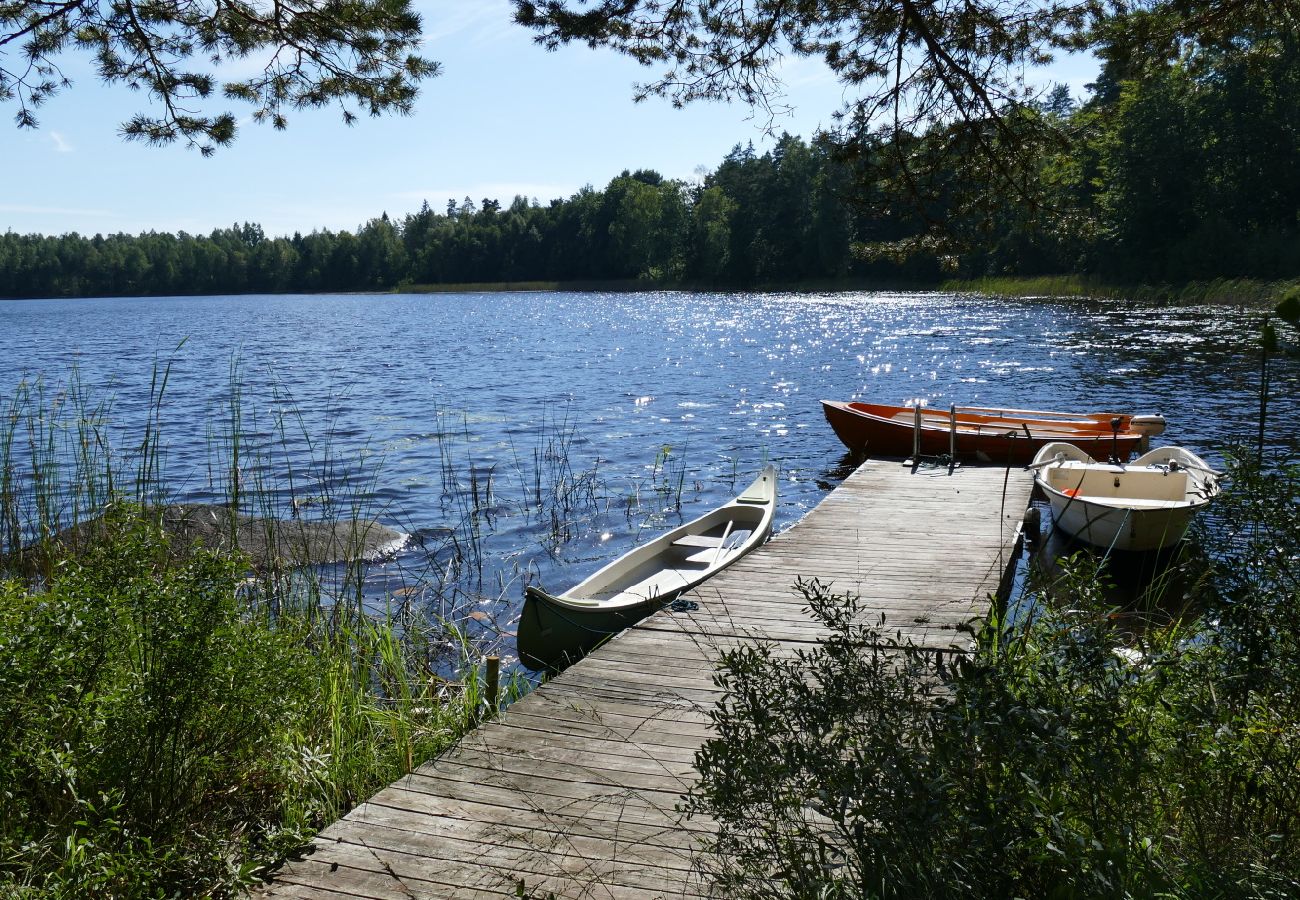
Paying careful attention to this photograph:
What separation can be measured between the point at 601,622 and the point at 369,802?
118 inches

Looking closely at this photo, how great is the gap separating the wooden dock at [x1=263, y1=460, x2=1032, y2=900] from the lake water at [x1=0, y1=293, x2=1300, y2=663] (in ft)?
7.28

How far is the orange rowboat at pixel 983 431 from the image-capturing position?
1237 cm

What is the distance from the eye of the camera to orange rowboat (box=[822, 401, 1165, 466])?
12.4 m

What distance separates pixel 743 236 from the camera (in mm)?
75625

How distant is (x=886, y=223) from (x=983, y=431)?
7.82m

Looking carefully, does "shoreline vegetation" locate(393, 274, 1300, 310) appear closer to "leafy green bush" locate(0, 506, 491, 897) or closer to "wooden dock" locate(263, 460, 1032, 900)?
"wooden dock" locate(263, 460, 1032, 900)

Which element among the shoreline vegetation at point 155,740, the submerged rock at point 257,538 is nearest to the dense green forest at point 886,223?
the shoreline vegetation at point 155,740

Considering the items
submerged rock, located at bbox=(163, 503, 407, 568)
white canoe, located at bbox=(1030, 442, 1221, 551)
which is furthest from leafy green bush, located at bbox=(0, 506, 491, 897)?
white canoe, located at bbox=(1030, 442, 1221, 551)

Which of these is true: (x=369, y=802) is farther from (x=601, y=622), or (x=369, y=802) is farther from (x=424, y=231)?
(x=424, y=231)

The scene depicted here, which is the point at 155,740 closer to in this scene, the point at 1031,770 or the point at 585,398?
the point at 1031,770

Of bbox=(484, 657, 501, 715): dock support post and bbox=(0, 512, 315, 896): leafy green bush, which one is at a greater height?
bbox=(0, 512, 315, 896): leafy green bush

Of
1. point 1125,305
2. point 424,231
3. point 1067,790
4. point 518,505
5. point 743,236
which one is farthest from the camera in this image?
point 424,231

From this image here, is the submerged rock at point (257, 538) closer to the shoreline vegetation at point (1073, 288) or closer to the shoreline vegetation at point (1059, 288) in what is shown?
the shoreline vegetation at point (1059, 288)

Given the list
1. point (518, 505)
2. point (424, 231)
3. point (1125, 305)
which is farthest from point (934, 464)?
point (424, 231)
